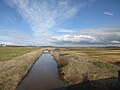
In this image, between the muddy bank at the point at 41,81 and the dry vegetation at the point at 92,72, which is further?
the muddy bank at the point at 41,81

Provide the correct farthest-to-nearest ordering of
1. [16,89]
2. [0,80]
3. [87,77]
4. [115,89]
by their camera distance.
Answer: [87,77] < [0,80] < [16,89] < [115,89]

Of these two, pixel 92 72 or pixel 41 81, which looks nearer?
pixel 41 81

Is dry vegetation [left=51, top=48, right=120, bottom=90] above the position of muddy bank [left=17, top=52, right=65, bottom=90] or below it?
above

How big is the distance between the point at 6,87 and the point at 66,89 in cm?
533

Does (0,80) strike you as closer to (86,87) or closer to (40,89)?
(40,89)

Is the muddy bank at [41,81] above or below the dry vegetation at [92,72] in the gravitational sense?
below

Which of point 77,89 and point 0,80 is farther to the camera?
point 0,80

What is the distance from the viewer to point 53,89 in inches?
676

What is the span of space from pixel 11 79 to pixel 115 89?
10.5 m

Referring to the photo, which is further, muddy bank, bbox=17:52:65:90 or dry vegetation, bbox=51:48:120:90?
muddy bank, bbox=17:52:65:90

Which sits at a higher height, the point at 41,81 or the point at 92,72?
the point at 92,72

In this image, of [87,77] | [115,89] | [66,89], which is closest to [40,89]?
[66,89]

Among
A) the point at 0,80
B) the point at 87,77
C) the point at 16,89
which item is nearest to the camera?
the point at 16,89

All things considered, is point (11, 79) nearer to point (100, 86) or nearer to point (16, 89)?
point (16, 89)
